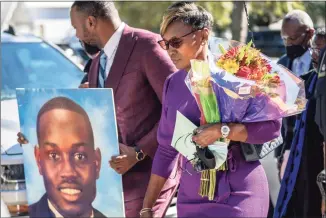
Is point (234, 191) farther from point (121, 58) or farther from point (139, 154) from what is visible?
point (121, 58)

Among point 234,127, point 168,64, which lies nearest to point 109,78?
point 168,64

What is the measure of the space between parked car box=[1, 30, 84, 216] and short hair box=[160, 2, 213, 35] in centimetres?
253

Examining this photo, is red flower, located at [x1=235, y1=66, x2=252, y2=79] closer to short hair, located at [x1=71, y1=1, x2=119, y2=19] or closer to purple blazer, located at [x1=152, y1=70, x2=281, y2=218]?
purple blazer, located at [x1=152, y1=70, x2=281, y2=218]

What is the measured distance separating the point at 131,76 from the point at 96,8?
421 mm

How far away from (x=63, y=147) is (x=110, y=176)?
0.97ft

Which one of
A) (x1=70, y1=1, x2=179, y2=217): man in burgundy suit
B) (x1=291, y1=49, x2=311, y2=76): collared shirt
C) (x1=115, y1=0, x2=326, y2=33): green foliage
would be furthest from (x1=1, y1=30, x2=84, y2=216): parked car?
(x1=115, y1=0, x2=326, y2=33): green foliage

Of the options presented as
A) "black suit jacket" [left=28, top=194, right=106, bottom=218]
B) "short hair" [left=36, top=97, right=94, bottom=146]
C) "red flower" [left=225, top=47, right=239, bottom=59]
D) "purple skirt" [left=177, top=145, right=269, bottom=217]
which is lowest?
"black suit jacket" [left=28, top=194, right=106, bottom=218]

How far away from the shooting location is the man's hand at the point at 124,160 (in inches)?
159

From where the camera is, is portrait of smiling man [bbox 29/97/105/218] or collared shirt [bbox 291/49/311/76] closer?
portrait of smiling man [bbox 29/97/105/218]

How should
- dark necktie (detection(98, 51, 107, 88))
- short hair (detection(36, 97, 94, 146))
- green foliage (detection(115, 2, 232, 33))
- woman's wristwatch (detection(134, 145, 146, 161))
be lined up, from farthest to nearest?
green foliage (detection(115, 2, 232, 33)) < dark necktie (detection(98, 51, 107, 88)) < woman's wristwatch (detection(134, 145, 146, 161)) < short hair (detection(36, 97, 94, 146))

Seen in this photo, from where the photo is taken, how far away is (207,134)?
3305 millimetres

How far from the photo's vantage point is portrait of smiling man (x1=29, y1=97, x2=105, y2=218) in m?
4.04

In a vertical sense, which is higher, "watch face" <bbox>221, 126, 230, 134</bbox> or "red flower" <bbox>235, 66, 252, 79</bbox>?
"red flower" <bbox>235, 66, 252, 79</bbox>

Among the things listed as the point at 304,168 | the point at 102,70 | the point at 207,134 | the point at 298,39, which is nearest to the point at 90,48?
the point at 102,70
